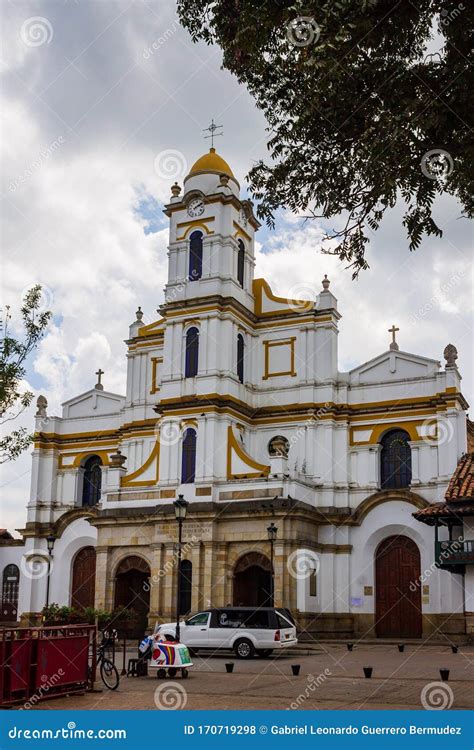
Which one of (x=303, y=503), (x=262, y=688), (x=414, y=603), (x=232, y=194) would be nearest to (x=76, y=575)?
(x=303, y=503)

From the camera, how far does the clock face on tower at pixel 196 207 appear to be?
43438mm

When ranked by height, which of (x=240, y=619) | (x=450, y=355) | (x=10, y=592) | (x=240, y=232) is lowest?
(x=240, y=619)

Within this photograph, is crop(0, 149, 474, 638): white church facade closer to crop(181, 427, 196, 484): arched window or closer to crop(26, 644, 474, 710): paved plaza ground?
crop(181, 427, 196, 484): arched window

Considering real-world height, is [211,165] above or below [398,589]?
above

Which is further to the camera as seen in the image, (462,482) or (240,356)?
(240,356)

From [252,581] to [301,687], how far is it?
21034mm

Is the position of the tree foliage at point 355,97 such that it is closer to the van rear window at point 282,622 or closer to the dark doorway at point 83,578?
the van rear window at point 282,622

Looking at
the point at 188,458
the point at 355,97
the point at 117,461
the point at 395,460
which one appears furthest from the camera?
the point at 117,461

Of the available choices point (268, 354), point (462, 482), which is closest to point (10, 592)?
point (268, 354)

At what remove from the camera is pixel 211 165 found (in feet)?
147

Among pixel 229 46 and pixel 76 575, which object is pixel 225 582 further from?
pixel 229 46

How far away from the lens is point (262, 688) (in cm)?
1816

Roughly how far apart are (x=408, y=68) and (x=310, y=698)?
35.7ft

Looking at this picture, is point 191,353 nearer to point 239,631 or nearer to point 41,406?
point 41,406
